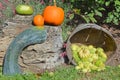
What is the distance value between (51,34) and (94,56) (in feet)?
2.79

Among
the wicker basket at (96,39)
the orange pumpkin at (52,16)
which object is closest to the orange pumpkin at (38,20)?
the orange pumpkin at (52,16)

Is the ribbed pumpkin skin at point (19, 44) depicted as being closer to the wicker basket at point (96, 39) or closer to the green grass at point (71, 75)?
the green grass at point (71, 75)

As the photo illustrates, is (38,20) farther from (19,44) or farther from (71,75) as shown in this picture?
(71,75)

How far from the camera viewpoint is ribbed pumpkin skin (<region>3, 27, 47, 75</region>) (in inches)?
233

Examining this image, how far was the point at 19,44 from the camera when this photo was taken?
593cm

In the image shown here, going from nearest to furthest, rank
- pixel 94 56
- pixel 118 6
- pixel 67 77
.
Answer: pixel 67 77
pixel 94 56
pixel 118 6

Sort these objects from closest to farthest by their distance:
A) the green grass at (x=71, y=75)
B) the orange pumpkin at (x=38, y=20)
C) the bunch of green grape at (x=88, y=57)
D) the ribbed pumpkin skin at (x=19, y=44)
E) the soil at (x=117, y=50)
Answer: the green grass at (x=71, y=75) → the ribbed pumpkin skin at (x=19, y=44) → the orange pumpkin at (x=38, y=20) → the bunch of green grape at (x=88, y=57) → the soil at (x=117, y=50)

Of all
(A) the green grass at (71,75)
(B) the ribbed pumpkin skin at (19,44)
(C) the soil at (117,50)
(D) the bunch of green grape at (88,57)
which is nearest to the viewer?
(A) the green grass at (71,75)

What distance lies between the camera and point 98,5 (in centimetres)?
730

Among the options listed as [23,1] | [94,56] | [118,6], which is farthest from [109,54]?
[23,1]

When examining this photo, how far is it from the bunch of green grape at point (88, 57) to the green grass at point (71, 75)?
10cm

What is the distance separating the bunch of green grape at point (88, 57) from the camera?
6.21 meters

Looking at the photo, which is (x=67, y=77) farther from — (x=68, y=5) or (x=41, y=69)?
(x=68, y=5)

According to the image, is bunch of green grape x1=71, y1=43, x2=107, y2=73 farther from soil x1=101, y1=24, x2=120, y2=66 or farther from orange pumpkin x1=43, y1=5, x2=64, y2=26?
orange pumpkin x1=43, y1=5, x2=64, y2=26
